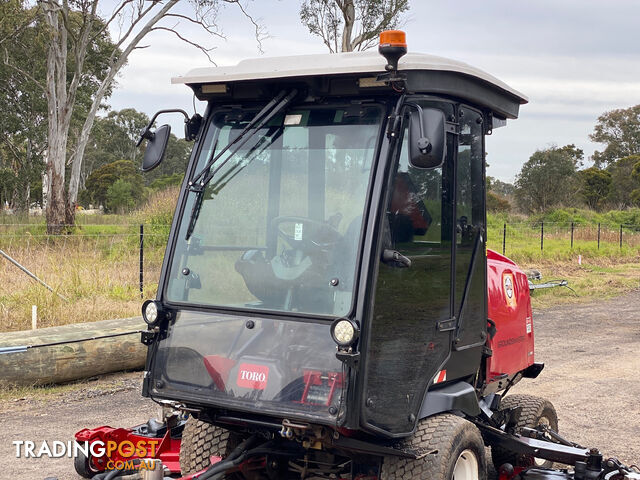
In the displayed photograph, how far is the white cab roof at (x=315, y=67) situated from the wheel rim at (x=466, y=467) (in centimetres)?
206

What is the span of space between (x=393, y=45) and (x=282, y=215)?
1064mm

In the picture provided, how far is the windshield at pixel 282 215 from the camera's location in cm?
394

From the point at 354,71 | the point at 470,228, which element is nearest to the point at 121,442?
the point at 470,228

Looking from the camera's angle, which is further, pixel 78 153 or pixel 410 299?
pixel 78 153

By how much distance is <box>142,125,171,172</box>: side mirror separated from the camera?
4.40 meters

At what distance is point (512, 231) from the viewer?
25.8 meters

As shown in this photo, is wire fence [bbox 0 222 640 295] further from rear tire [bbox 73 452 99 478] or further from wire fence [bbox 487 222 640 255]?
wire fence [bbox 487 222 640 255]

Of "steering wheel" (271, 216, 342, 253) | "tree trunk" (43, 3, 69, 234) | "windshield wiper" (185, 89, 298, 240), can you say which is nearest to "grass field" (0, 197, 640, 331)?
"tree trunk" (43, 3, 69, 234)

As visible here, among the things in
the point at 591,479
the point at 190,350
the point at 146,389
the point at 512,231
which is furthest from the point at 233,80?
the point at 512,231

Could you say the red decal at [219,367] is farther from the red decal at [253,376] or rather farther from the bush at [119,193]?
the bush at [119,193]

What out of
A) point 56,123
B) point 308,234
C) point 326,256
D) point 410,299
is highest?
point 56,123

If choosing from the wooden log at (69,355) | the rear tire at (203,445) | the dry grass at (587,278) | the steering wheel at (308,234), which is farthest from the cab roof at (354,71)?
the dry grass at (587,278)

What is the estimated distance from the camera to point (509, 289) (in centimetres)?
545

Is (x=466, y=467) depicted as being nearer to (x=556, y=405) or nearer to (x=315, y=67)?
(x=315, y=67)
